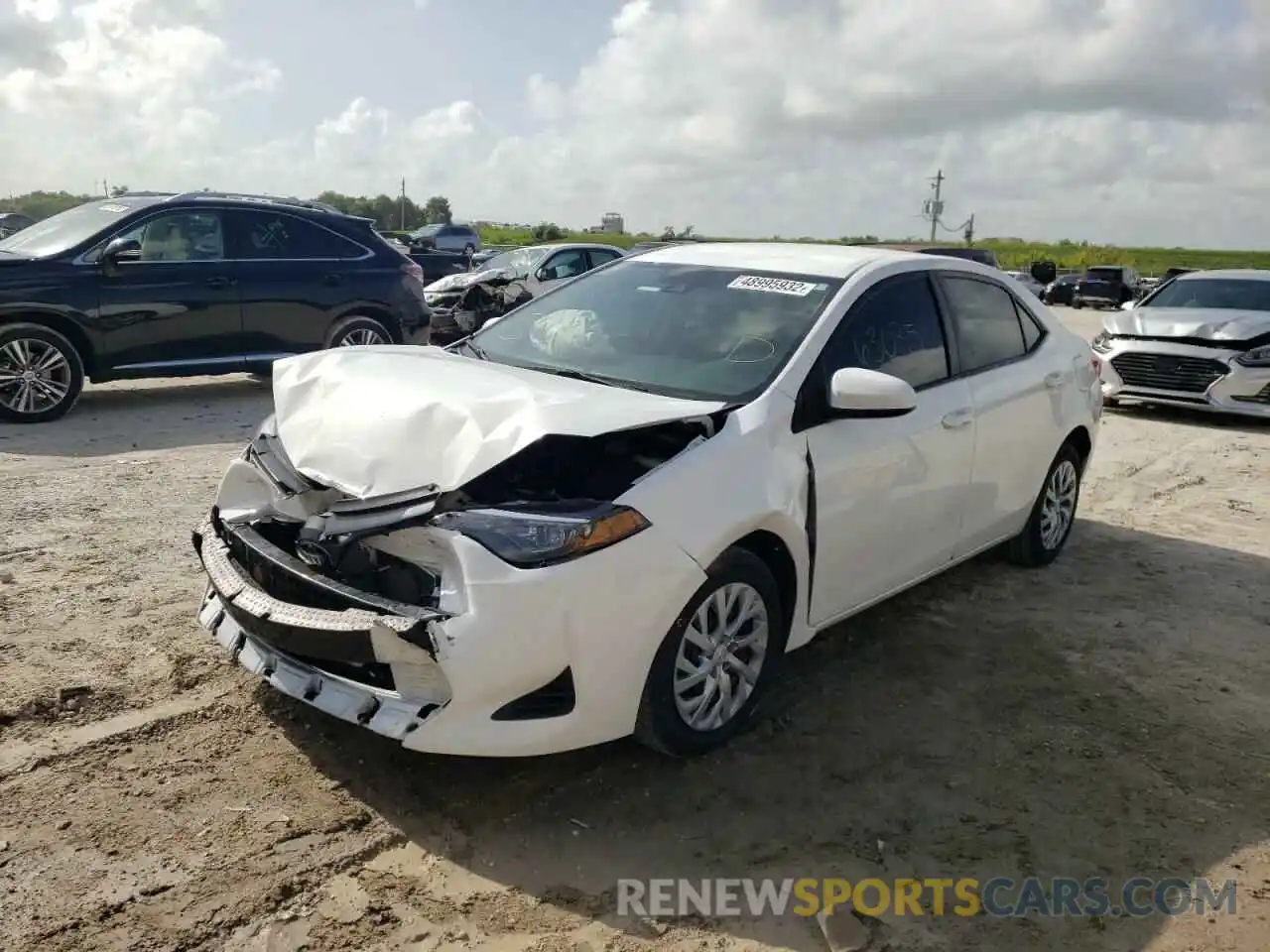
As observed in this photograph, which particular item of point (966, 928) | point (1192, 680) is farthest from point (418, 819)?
point (1192, 680)

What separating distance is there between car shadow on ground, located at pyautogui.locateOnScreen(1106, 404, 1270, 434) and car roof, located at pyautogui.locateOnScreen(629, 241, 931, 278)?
755cm

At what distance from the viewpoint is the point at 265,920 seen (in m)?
2.73

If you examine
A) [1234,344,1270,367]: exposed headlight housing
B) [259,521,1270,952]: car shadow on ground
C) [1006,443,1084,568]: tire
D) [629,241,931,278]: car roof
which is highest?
[629,241,931,278]: car roof

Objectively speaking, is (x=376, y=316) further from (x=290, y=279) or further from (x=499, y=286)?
(x=499, y=286)

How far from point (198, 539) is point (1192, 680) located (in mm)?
4111

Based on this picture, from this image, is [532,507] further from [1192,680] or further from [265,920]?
[1192,680]

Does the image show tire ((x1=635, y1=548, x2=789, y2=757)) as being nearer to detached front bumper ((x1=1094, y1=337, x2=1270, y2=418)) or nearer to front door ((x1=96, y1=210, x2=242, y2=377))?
front door ((x1=96, y1=210, x2=242, y2=377))

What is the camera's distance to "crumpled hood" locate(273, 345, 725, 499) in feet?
10.9

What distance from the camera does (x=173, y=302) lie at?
9.09m

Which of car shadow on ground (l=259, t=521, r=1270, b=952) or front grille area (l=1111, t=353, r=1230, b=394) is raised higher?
front grille area (l=1111, t=353, r=1230, b=394)

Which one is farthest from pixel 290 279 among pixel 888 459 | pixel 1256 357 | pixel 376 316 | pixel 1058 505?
pixel 1256 357

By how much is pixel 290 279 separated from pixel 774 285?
6.65 meters

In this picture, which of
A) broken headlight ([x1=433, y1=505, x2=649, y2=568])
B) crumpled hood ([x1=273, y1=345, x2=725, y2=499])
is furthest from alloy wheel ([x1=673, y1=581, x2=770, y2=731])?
crumpled hood ([x1=273, y1=345, x2=725, y2=499])

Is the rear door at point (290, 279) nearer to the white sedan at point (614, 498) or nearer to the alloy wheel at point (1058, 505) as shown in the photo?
the white sedan at point (614, 498)
